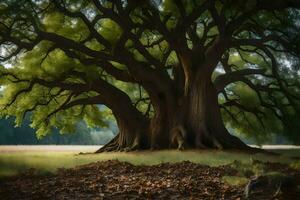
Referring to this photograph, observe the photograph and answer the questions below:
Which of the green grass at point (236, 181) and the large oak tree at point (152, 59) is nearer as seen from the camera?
the green grass at point (236, 181)

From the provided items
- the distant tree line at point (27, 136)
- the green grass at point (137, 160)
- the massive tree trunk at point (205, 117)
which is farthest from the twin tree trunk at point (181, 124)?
the distant tree line at point (27, 136)

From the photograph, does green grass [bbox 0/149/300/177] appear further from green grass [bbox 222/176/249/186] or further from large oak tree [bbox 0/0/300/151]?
large oak tree [bbox 0/0/300/151]

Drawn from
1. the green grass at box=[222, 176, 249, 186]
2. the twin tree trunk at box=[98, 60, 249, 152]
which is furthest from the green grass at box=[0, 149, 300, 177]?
the twin tree trunk at box=[98, 60, 249, 152]

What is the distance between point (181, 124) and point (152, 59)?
3.98 m

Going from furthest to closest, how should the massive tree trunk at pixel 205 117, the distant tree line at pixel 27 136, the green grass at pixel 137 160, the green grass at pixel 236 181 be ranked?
1. the distant tree line at pixel 27 136
2. the massive tree trunk at pixel 205 117
3. the green grass at pixel 137 160
4. the green grass at pixel 236 181

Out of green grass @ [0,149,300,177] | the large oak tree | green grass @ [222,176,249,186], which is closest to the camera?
green grass @ [222,176,249,186]

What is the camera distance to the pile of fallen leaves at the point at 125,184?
9586 mm

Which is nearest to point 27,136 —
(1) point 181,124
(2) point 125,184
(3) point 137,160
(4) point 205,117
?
(1) point 181,124

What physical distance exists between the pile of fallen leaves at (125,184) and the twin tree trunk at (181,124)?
953 cm

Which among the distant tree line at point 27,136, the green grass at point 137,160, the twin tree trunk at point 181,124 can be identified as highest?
the distant tree line at point 27,136

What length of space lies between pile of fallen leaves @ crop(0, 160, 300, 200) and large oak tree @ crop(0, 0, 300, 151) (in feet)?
30.7

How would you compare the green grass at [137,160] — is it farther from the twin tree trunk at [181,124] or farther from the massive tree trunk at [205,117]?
the massive tree trunk at [205,117]

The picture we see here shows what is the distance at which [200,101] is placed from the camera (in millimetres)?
25234

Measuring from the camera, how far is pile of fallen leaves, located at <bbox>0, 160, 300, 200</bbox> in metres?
9.59
